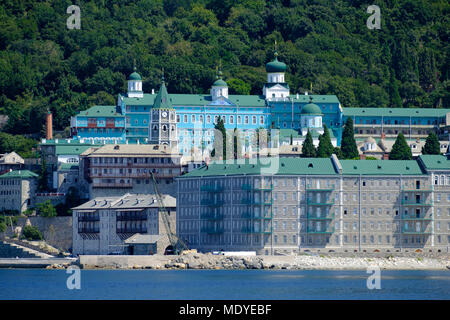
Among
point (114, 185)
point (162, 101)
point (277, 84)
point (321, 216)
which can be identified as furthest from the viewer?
point (277, 84)

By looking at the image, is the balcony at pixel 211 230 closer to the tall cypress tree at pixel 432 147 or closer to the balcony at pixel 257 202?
the balcony at pixel 257 202

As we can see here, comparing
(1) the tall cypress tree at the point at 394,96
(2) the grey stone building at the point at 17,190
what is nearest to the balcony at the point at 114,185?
(2) the grey stone building at the point at 17,190

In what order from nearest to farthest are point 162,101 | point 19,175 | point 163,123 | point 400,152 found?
point 19,175, point 400,152, point 163,123, point 162,101

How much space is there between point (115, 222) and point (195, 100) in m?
41.7

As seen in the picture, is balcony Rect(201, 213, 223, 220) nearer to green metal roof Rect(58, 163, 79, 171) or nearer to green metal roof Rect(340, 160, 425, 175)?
green metal roof Rect(340, 160, 425, 175)

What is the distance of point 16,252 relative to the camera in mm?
130625

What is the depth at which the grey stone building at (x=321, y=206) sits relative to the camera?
399ft

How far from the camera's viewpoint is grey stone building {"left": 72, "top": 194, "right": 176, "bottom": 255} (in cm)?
12925

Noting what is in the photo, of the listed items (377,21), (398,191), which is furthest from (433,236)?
(377,21)

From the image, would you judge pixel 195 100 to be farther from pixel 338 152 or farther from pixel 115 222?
pixel 115 222

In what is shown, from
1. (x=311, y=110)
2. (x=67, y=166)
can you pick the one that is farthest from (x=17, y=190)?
(x=311, y=110)
